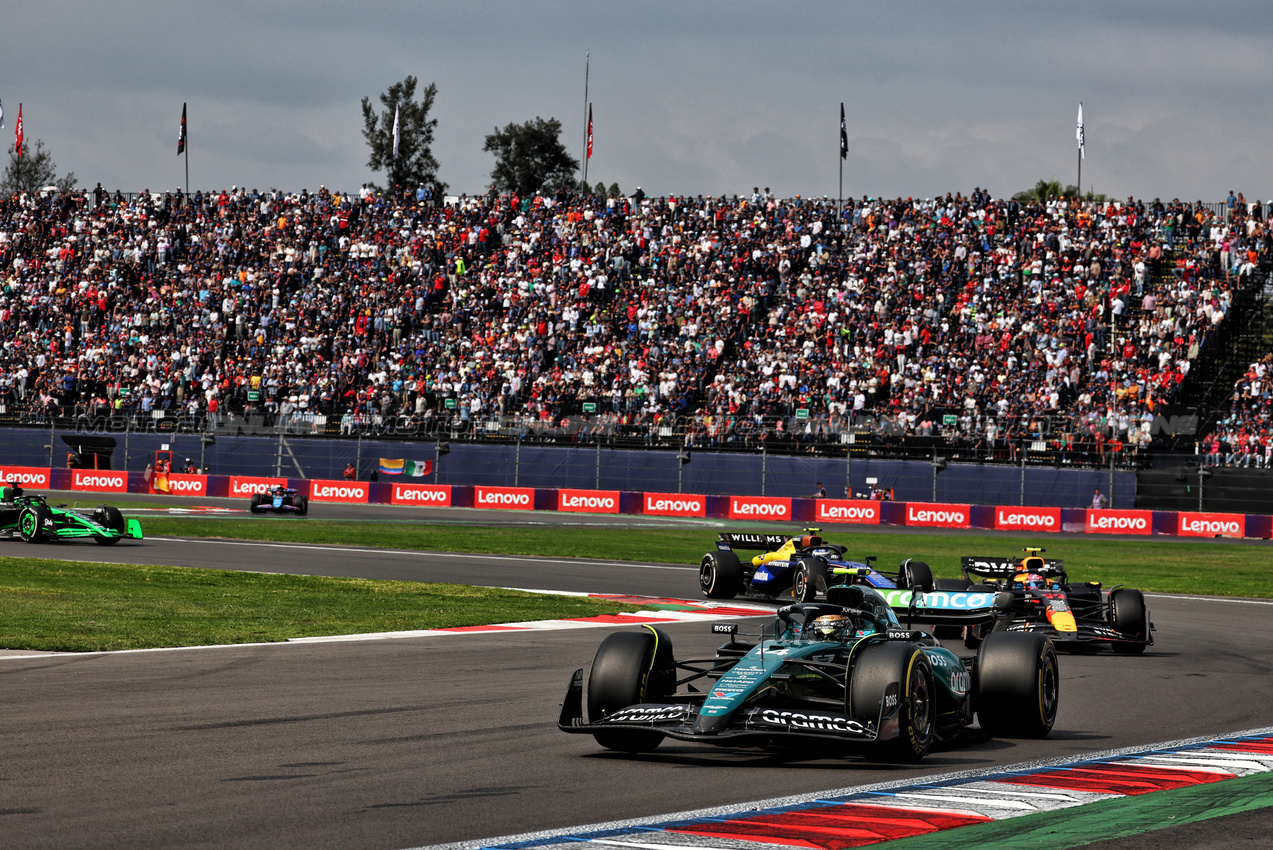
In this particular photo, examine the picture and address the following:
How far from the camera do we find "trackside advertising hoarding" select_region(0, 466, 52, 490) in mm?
54469

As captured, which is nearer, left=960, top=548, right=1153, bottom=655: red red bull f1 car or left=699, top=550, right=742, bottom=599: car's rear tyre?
left=960, top=548, right=1153, bottom=655: red red bull f1 car

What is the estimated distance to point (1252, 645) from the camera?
18.1 metres

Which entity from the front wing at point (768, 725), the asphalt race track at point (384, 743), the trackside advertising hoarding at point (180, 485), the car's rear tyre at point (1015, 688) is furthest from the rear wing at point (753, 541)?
the trackside advertising hoarding at point (180, 485)

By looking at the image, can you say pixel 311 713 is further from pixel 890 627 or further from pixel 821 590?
pixel 821 590

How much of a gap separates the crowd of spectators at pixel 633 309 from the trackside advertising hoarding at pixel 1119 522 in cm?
193

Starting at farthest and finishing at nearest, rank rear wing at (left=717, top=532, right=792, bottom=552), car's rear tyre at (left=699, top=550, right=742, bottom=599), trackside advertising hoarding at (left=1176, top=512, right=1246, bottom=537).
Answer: trackside advertising hoarding at (left=1176, top=512, right=1246, bottom=537), rear wing at (left=717, top=532, right=792, bottom=552), car's rear tyre at (left=699, top=550, right=742, bottom=599)

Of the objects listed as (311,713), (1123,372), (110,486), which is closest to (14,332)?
(110,486)

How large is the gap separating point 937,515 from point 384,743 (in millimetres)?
37633

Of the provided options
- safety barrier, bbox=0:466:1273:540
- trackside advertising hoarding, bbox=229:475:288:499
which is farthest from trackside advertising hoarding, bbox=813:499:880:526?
trackside advertising hoarding, bbox=229:475:288:499

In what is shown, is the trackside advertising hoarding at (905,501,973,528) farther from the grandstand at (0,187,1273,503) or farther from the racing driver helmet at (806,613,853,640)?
the racing driver helmet at (806,613,853,640)

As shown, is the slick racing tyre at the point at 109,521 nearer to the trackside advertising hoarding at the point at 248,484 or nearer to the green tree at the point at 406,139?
the trackside advertising hoarding at the point at 248,484

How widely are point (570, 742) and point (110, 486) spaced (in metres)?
47.9

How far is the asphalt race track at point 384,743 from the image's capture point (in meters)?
7.23

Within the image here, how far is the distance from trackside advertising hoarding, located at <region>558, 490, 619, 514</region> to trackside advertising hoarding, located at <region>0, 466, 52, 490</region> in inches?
777
